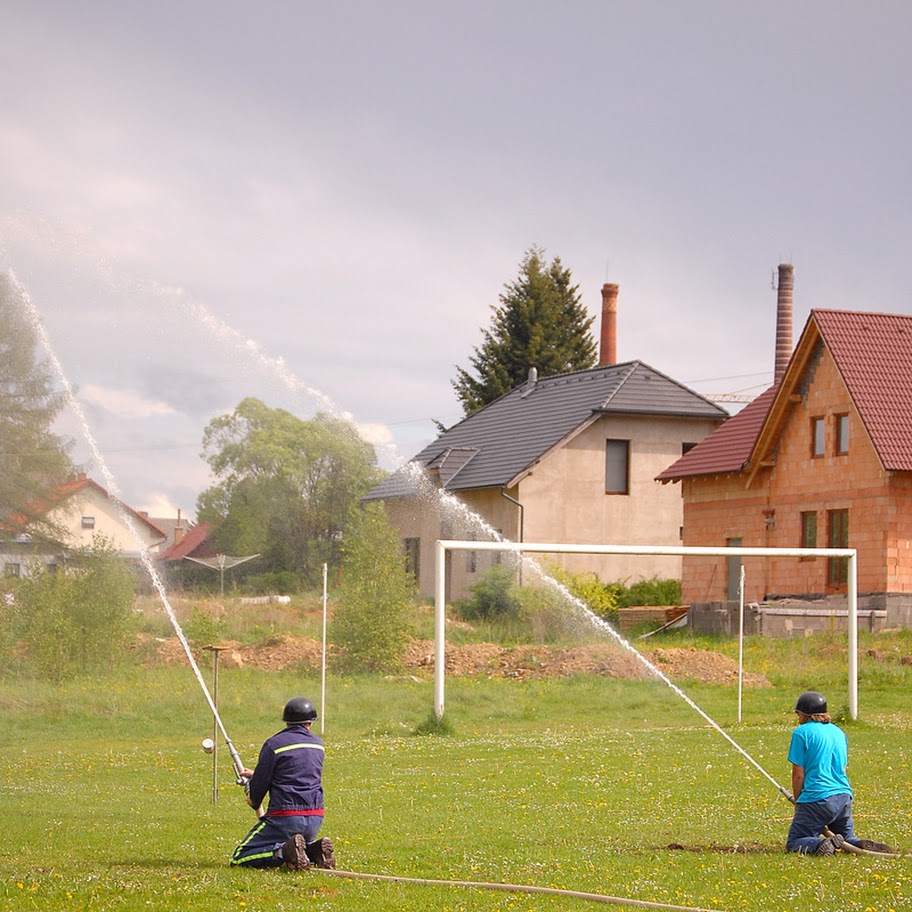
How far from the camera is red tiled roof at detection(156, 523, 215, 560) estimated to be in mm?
45094

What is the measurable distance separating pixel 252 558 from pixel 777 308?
27.4 metres

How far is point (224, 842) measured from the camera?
12.6 metres

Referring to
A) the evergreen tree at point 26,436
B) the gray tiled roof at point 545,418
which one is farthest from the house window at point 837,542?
the evergreen tree at point 26,436

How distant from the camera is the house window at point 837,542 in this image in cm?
4381

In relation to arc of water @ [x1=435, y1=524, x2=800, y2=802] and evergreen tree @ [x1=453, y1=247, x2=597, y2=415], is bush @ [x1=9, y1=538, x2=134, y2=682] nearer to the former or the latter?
arc of water @ [x1=435, y1=524, x2=800, y2=802]

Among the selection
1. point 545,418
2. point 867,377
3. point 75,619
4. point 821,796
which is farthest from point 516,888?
point 545,418

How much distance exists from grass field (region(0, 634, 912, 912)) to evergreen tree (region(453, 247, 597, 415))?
47606 millimetres

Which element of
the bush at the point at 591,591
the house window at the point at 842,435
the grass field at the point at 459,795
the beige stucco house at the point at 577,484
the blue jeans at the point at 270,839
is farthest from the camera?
the beige stucco house at the point at 577,484

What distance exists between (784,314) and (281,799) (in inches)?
2022

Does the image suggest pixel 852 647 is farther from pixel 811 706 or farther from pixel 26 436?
pixel 26 436

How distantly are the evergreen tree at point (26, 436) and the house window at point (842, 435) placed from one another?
79.3ft

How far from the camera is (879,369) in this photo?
1737 inches

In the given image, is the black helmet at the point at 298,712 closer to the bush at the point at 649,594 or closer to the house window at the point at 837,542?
the house window at the point at 837,542

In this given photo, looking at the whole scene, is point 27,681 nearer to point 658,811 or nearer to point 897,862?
point 658,811
